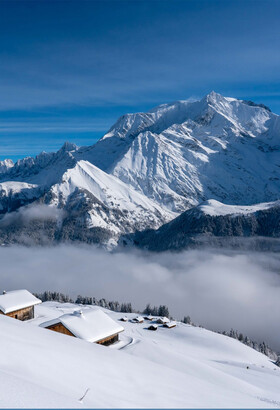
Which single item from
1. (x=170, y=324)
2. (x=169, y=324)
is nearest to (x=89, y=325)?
(x=169, y=324)

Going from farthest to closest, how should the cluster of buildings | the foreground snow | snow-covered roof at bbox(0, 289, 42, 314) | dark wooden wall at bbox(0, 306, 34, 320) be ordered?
dark wooden wall at bbox(0, 306, 34, 320)
snow-covered roof at bbox(0, 289, 42, 314)
the cluster of buildings
the foreground snow

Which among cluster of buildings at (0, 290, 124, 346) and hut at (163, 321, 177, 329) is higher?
cluster of buildings at (0, 290, 124, 346)

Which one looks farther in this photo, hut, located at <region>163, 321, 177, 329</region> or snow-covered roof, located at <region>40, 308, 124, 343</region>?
hut, located at <region>163, 321, 177, 329</region>

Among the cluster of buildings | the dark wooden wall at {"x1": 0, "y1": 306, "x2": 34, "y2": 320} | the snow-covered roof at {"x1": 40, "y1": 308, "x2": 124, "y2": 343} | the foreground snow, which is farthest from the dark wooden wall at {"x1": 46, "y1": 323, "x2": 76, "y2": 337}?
the foreground snow

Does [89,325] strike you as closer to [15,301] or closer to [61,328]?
[61,328]

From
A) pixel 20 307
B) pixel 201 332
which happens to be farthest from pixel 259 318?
pixel 20 307

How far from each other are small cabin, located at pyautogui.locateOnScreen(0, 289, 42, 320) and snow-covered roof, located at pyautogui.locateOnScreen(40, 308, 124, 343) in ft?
32.3

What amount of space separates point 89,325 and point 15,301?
15518 millimetres

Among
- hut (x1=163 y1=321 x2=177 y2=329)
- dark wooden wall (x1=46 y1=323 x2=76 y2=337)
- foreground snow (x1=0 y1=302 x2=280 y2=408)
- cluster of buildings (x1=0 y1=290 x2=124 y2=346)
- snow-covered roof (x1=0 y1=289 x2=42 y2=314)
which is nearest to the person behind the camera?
foreground snow (x1=0 y1=302 x2=280 y2=408)

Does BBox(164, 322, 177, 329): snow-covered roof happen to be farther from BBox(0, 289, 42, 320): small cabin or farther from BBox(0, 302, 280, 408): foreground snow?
BBox(0, 302, 280, 408): foreground snow

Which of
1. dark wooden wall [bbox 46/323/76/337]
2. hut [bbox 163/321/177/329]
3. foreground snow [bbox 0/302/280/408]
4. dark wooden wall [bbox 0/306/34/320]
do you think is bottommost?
hut [bbox 163/321/177/329]

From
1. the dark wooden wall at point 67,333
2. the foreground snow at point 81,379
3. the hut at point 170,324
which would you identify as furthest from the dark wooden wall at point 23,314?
the hut at point 170,324

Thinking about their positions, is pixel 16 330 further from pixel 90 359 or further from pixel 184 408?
pixel 184 408

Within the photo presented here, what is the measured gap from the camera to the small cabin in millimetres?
44062
